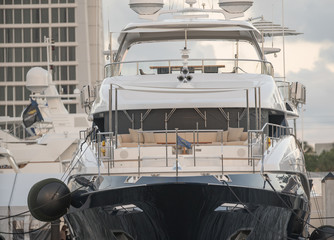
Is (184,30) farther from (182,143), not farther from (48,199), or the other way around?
(48,199)

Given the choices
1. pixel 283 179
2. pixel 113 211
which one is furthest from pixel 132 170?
pixel 283 179

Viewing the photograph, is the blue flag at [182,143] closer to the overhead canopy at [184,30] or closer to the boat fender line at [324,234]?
the boat fender line at [324,234]

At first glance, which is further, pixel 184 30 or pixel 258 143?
pixel 184 30

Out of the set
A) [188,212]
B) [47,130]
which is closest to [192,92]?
[188,212]

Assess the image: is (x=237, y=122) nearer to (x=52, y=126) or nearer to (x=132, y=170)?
(x=132, y=170)

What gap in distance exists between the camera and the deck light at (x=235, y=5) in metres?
24.2

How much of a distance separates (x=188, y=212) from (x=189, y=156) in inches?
43.7

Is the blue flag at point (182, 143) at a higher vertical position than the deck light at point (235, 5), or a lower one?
lower

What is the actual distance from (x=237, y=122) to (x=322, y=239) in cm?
276

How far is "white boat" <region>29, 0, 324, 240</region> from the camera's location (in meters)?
17.3

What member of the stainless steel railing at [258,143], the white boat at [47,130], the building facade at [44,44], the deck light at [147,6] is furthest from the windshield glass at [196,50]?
the building facade at [44,44]

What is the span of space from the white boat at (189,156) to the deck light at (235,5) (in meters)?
1.73

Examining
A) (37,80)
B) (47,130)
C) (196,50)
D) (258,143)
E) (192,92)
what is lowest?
(47,130)

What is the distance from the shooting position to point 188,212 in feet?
56.8
